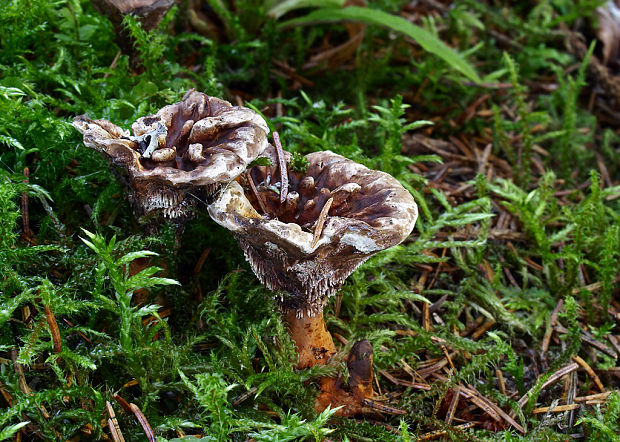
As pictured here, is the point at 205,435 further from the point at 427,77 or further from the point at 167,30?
the point at 427,77

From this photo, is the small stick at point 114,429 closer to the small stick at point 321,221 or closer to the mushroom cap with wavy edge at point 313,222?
the mushroom cap with wavy edge at point 313,222

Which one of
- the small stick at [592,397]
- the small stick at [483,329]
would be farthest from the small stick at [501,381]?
the small stick at [592,397]

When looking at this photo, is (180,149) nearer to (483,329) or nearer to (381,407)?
(381,407)

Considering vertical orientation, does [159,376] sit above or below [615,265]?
above

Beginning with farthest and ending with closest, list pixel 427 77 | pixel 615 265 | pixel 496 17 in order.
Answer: pixel 496 17, pixel 427 77, pixel 615 265

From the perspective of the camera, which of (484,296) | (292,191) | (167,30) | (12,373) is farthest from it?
(167,30)

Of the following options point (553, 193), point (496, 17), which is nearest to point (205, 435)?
point (553, 193)
